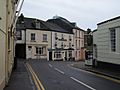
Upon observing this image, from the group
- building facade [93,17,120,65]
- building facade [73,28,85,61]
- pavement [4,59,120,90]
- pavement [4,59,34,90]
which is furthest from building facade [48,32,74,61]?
pavement [4,59,34,90]

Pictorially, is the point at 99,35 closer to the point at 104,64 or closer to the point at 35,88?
the point at 104,64

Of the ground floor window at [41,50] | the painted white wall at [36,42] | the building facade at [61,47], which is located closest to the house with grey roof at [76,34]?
the building facade at [61,47]

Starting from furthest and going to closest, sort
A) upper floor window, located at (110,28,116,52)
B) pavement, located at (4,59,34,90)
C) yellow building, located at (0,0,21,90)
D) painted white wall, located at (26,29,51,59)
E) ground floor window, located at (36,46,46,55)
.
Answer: ground floor window, located at (36,46,46,55) → painted white wall, located at (26,29,51,59) → upper floor window, located at (110,28,116,52) → pavement, located at (4,59,34,90) → yellow building, located at (0,0,21,90)

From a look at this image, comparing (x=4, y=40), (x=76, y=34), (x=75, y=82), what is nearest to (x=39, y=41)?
(x=76, y=34)

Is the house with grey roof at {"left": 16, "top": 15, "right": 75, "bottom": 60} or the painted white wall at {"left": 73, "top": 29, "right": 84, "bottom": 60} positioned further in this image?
the painted white wall at {"left": 73, "top": 29, "right": 84, "bottom": 60}

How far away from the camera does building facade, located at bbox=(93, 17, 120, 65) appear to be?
26781 mm

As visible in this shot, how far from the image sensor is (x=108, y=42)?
29.5 meters

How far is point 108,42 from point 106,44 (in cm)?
87

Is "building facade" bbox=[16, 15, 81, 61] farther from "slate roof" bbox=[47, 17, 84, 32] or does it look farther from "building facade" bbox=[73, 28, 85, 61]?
"building facade" bbox=[73, 28, 85, 61]

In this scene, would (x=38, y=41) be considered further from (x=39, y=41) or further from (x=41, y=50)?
(x=41, y=50)

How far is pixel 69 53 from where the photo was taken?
85.2m

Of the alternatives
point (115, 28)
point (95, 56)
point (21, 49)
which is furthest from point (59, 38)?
point (115, 28)

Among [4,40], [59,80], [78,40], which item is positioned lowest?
[59,80]

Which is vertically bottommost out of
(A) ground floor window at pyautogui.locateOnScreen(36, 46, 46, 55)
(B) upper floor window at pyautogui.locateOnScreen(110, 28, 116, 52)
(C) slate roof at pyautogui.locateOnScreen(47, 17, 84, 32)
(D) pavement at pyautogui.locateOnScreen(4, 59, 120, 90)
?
(D) pavement at pyautogui.locateOnScreen(4, 59, 120, 90)
